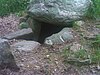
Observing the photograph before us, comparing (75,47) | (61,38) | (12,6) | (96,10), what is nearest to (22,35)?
(61,38)

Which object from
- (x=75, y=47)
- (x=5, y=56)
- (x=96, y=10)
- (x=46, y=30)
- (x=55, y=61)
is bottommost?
(x=46, y=30)

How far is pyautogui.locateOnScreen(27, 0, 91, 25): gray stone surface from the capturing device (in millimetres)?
5395

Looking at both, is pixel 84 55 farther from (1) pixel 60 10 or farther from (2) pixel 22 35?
(2) pixel 22 35

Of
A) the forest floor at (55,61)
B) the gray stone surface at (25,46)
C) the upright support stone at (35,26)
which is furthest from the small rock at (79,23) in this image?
the upright support stone at (35,26)

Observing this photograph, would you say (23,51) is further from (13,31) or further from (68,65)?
(13,31)

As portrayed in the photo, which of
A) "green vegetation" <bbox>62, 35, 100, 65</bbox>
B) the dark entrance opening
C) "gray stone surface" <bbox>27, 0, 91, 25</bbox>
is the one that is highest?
"gray stone surface" <bbox>27, 0, 91, 25</bbox>

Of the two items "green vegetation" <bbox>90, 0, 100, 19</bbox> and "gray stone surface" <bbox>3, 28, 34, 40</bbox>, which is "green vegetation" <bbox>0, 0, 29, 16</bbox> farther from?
"green vegetation" <bbox>90, 0, 100, 19</bbox>

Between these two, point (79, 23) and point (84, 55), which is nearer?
point (84, 55)

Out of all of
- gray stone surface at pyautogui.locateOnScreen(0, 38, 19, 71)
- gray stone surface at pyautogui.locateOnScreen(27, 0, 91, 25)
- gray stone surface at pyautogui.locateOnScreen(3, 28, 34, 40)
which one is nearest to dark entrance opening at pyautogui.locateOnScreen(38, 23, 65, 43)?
gray stone surface at pyautogui.locateOnScreen(3, 28, 34, 40)

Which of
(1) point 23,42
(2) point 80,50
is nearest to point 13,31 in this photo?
(1) point 23,42

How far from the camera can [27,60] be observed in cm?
464

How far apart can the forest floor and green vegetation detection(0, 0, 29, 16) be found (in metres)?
2.98

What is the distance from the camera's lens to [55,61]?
459 centimetres

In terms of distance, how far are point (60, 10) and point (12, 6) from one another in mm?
2907
